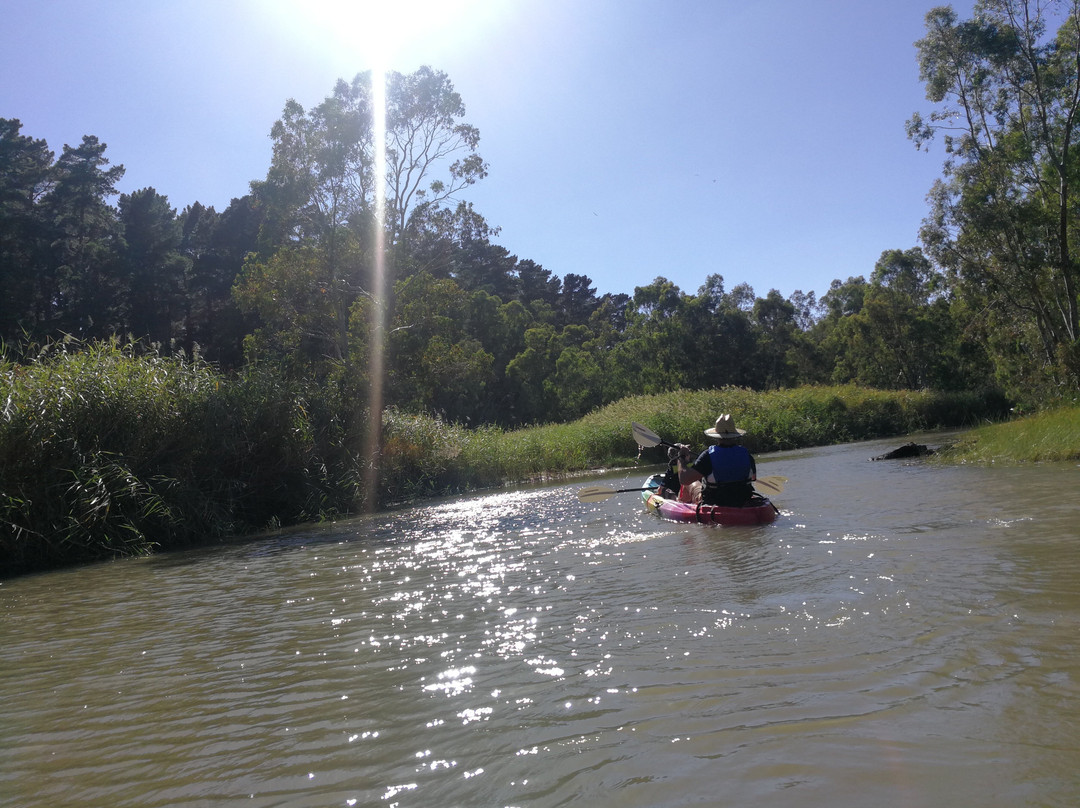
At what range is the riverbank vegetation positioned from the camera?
386 inches

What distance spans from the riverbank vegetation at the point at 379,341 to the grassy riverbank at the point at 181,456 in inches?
1.5

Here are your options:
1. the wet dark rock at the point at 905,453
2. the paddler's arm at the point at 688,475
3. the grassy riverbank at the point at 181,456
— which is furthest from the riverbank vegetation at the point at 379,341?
the paddler's arm at the point at 688,475

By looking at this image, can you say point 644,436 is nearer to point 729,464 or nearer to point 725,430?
point 725,430

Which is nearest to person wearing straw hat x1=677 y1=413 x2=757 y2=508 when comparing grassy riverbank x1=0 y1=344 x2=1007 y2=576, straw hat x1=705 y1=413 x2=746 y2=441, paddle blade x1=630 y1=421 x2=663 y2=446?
straw hat x1=705 y1=413 x2=746 y2=441

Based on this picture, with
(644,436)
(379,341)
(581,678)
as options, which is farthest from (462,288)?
(581,678)

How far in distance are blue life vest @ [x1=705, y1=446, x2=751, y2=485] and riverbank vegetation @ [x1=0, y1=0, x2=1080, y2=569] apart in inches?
265

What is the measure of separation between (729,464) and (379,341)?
367 inches

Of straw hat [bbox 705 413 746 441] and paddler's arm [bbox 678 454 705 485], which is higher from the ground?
straw hat [bbox 705 413 746 441]

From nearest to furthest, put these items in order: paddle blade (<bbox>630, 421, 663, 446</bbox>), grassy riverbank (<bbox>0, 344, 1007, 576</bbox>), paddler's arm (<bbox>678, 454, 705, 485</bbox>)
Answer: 1. grassy riverbank (<bbox>0, 344, 1007, 576</bbox>)
2. paddler's arm (<bbox>678, 454, 705, 485</bbox>)
3. paddle blade (<bbox>630, 421, 663, 446</bbox>)

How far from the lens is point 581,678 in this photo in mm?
3451

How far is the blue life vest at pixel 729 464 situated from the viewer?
337 inches

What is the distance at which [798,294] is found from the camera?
6309 centimetres

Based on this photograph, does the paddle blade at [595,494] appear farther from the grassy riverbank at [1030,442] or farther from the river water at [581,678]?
the grassy riverbank at [1030,442]

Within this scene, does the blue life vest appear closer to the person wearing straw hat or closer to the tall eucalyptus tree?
the person wearing straw hat
